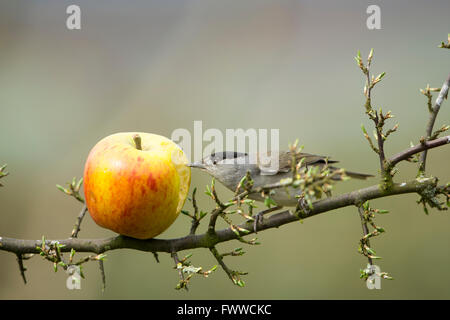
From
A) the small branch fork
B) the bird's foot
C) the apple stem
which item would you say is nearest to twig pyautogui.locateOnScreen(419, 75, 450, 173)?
the small branch fork

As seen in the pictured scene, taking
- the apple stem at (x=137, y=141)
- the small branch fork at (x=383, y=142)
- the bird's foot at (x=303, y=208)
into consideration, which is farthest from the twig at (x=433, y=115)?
the apple stem at (x=137, y=141)

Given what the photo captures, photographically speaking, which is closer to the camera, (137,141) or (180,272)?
(180,272)

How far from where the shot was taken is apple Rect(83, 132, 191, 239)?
145cm

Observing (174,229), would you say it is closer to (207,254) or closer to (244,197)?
(207,254)

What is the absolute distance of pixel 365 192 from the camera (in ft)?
4.50

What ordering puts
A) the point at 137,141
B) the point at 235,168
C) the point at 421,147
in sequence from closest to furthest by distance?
1. the point at 421,147
2. the point at 137,141
3. the point at 235,168

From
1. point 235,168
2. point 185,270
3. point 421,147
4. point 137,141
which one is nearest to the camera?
point 421,147

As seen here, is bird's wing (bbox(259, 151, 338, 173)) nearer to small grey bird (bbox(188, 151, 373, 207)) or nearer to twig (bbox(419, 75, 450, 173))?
small grey bird (bbox(188, 151, 373, 207))

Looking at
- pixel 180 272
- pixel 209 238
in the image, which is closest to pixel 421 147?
pixel 209 238

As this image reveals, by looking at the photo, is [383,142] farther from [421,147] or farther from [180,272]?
[180,272]

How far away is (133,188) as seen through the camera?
1.45 metres

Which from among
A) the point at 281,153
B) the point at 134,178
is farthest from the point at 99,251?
the point at 281,153

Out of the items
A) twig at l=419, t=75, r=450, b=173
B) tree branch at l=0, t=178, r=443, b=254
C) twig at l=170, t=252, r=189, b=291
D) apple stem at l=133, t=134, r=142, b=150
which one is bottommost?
twig at l=170, t=252, r=189, b=291

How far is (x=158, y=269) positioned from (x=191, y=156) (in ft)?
5.50
